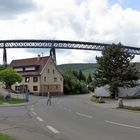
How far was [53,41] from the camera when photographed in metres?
130

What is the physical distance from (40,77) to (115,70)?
37.2m

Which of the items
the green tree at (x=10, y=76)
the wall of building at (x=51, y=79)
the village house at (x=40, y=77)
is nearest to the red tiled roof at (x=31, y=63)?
the village house at (x=40, y=77)

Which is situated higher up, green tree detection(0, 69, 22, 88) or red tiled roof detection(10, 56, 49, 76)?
red tiled roof detection(10, 56, 49, 76)

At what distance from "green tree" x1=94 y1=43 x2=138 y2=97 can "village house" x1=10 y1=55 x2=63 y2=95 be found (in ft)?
116

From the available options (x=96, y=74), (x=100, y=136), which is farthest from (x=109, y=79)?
(x=100, y=136)

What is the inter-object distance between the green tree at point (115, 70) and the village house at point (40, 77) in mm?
35278

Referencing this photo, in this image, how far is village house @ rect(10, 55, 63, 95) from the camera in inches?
4168

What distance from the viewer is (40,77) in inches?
4149

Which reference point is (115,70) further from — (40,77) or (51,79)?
(51,79)

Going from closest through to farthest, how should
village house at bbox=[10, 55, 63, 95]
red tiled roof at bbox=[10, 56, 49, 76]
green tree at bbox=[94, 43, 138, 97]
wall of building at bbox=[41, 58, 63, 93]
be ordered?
green tree at bbox=[94, 43, 138, 97] → village house at bbox=[10, 55, 63, 95] → wall of building at bbox=[41, 58, 63, 93] → red tiled roof at bbox=[10, 56, 49, 76]

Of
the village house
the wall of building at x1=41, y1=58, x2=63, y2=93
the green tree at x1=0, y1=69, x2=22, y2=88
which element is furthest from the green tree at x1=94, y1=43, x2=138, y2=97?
the wall of building at x1=41, y1=58, x2=63, y2=93

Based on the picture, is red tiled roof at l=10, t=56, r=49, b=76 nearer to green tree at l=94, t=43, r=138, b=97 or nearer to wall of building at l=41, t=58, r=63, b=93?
wall of building at l=41, t=58, r=63, b=93

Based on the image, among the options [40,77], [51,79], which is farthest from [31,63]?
[40,77]

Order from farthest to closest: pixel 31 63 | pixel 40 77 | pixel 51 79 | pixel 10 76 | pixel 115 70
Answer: pixel 31 63, pixel 51 79, pixel 40 77, pixel 10 76, pixel 115 70
